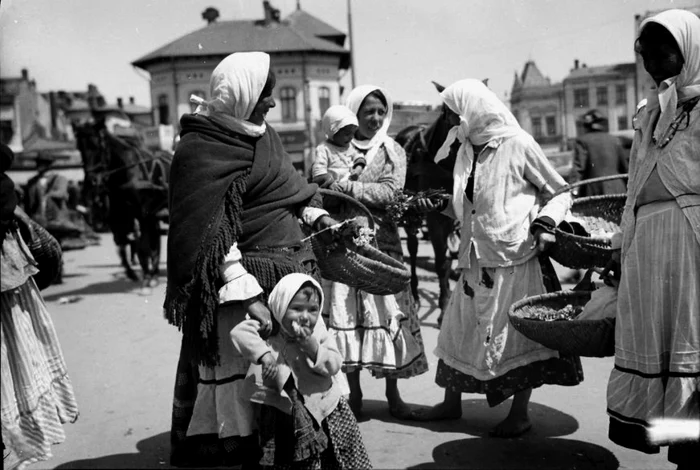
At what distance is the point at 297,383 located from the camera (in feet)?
10.6

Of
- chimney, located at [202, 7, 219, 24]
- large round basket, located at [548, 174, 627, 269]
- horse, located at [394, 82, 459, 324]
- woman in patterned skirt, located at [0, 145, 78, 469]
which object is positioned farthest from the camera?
chimney, located at [202, 7, 219, 24]

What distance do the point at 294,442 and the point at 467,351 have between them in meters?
1.58

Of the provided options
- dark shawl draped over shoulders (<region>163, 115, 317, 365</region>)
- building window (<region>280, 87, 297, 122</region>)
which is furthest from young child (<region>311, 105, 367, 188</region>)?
building window (<region>280, 87, 297, 122</region>)

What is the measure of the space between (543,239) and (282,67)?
35184 mm

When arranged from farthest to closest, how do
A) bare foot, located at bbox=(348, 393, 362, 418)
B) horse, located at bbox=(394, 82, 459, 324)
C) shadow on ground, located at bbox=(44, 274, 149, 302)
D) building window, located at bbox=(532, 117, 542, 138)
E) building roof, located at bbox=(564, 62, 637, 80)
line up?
building window, located at bbox=(532, 117, 542, 138), building roof, located at bbox=(564, 62, 637, 80), shadow on ground, located at bbox=(44, 274, 149, 302), horse, located at bbox=(394, 82, 459, 324), bare foot, located at bbox=(348, 393, 362, 418)

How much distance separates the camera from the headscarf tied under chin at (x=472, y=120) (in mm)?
4367

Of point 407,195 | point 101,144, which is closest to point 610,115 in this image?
point 101,144

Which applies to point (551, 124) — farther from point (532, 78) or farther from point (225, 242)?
point (225, 242)

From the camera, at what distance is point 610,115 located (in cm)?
3900

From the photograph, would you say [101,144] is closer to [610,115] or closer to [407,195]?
[407,195]

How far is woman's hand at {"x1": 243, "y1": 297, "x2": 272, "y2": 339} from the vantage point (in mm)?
3201

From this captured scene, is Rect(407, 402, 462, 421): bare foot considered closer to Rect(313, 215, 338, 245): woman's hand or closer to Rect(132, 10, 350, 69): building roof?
Rect(313, 215, 338, 245): woman's hand

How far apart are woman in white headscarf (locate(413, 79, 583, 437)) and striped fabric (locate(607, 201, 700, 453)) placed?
91cm

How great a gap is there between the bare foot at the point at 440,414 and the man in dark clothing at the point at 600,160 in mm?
4435
